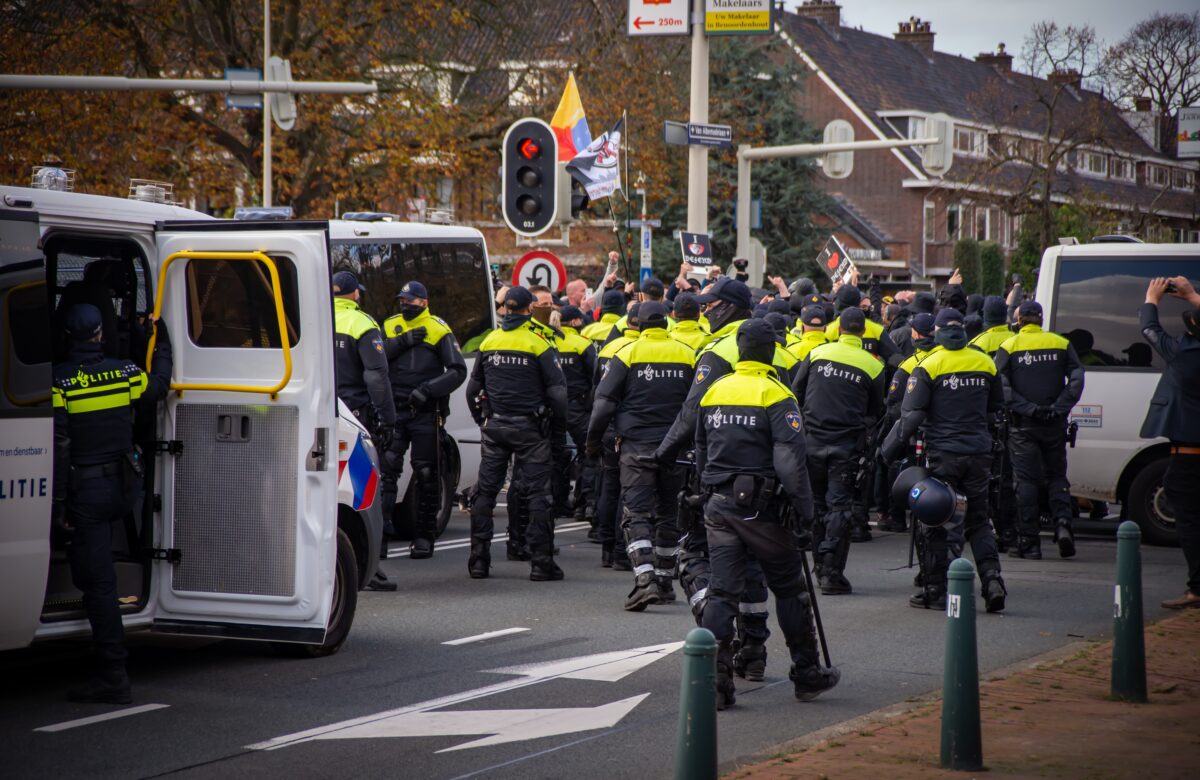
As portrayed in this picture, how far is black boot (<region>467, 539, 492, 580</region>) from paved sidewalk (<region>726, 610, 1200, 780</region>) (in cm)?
443

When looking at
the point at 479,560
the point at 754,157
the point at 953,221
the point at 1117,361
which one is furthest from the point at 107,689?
the point at 953,221

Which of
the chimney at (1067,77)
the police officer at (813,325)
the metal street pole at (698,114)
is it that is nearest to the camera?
A: the police officer at (813,325)

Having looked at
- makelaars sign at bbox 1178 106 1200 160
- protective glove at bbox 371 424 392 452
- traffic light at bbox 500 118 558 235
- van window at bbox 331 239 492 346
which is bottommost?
protective glove at bbox 371 424 392 452

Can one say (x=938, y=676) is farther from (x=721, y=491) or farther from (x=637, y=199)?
(x=637, y=199)

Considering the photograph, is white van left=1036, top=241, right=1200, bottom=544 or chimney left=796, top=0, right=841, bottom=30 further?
chimney left=796, top=0, right=841, bottom=30

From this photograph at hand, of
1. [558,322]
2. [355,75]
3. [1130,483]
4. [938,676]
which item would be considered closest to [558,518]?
[558,322]

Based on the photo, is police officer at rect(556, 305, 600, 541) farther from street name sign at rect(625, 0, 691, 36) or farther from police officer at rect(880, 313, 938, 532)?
street name sign at rect(625, 0, 691, 36)

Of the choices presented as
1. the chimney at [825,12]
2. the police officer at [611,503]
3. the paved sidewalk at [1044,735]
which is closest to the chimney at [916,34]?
the chimney at [825,12]

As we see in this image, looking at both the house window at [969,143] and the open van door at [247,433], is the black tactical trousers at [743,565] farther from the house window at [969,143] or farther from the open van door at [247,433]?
the house window at [969,143]

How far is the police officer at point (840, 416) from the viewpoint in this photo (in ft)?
38.4

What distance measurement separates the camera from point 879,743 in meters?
6.88

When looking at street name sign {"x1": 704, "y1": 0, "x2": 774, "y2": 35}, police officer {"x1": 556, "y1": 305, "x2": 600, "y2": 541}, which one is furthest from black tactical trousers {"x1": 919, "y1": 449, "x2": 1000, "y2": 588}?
street name sign {"x1": 704, "y1": 0, "x2": 774, "y2": 35}

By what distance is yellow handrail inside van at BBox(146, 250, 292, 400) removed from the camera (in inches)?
317

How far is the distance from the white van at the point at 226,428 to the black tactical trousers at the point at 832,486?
4259 millimetres
